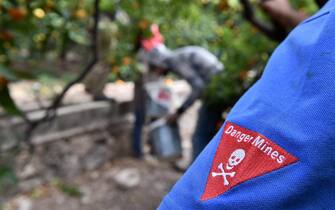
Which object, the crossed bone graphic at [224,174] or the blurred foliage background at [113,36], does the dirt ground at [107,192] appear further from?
the crossed bone graphic at [224,174]

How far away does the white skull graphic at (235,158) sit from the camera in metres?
Answer: 0.74

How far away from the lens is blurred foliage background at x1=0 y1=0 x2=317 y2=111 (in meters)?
2.38

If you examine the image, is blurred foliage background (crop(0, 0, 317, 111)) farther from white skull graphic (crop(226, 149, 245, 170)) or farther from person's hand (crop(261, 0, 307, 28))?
white skull graphic (crop(226, 149, 245, 170))

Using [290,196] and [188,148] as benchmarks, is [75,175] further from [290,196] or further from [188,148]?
[290,196]

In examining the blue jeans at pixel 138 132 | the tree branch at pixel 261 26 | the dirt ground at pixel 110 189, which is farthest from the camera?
the blue jeans at pixel 138 132

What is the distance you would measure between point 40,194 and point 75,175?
0.49 meters

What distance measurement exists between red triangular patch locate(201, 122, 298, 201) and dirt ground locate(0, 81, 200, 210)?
3.09 meters

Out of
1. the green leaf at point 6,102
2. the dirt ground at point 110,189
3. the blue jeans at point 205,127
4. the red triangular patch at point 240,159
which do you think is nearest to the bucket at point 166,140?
the dirt ground at point 110,189

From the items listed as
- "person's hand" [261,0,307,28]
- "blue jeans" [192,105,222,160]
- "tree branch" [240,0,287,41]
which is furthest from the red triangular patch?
"blue jeans" [192,105,222,160]

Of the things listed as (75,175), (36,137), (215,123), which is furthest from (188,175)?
(75,175)

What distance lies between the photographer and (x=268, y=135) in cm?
72

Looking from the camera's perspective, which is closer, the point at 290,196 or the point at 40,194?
the point at 290,196

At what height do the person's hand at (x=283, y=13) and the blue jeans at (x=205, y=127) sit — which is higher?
the person's hand at (x=283, y=13)

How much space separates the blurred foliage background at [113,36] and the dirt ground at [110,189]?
997mm
